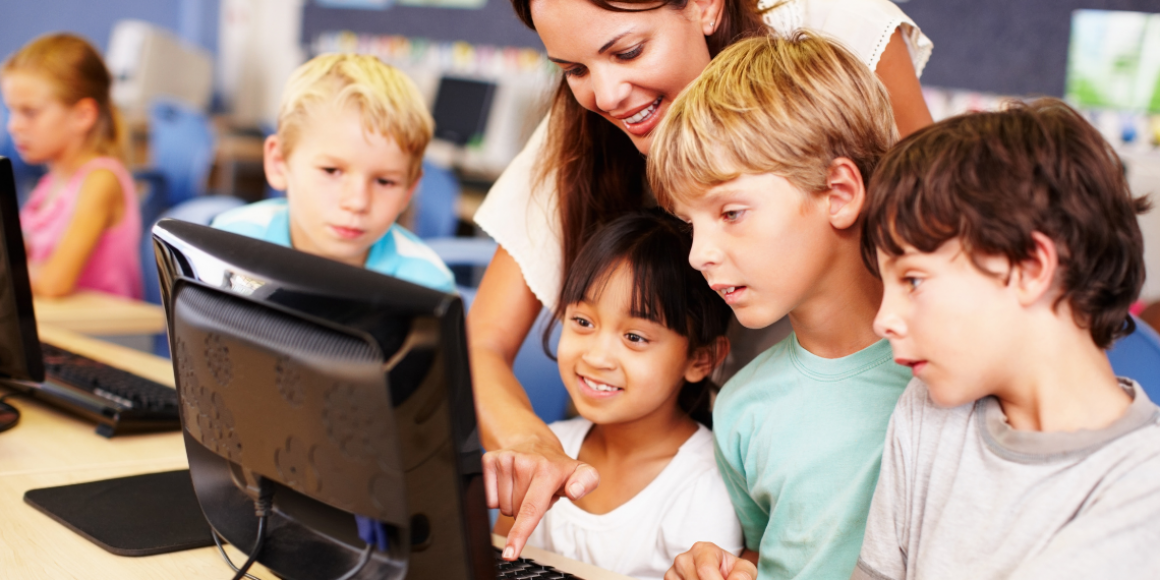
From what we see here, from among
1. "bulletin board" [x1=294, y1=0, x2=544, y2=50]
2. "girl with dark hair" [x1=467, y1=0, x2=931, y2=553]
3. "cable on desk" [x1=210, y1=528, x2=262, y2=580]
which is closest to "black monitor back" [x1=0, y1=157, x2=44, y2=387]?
"cable on desk" [x1=210, y1=528, x2=262, y2=580]

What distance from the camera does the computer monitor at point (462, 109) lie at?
5.20 m

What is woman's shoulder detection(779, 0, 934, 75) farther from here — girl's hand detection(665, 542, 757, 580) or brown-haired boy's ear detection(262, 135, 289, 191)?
brown-haired boy's ear detection(262, 135, 289, 191)

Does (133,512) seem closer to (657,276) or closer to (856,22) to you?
(657,276)

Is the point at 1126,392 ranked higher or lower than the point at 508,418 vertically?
higher

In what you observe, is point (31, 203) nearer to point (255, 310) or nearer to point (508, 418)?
point (508, 418)

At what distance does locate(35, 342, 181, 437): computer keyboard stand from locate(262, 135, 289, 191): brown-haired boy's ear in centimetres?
43

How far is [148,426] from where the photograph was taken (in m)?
1.38

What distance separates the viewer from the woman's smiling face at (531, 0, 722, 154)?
3.64ft

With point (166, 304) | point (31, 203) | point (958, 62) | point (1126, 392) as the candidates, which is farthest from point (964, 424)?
point (958, 62)

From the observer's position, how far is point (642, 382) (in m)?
1.25

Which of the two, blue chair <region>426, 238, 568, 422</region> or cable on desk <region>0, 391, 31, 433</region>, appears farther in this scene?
blue chair <region>426, 238, 568, 422</region>

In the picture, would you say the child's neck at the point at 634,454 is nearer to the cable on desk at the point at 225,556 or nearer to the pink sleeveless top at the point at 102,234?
the cable on desk at the point at 225,556

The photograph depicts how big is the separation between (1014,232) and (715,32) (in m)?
0.57

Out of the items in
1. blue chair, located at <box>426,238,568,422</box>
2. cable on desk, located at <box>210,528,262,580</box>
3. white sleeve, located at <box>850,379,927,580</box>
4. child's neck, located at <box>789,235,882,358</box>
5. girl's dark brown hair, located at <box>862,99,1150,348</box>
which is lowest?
blue chair, located at <box>426,238,568,422</box>
